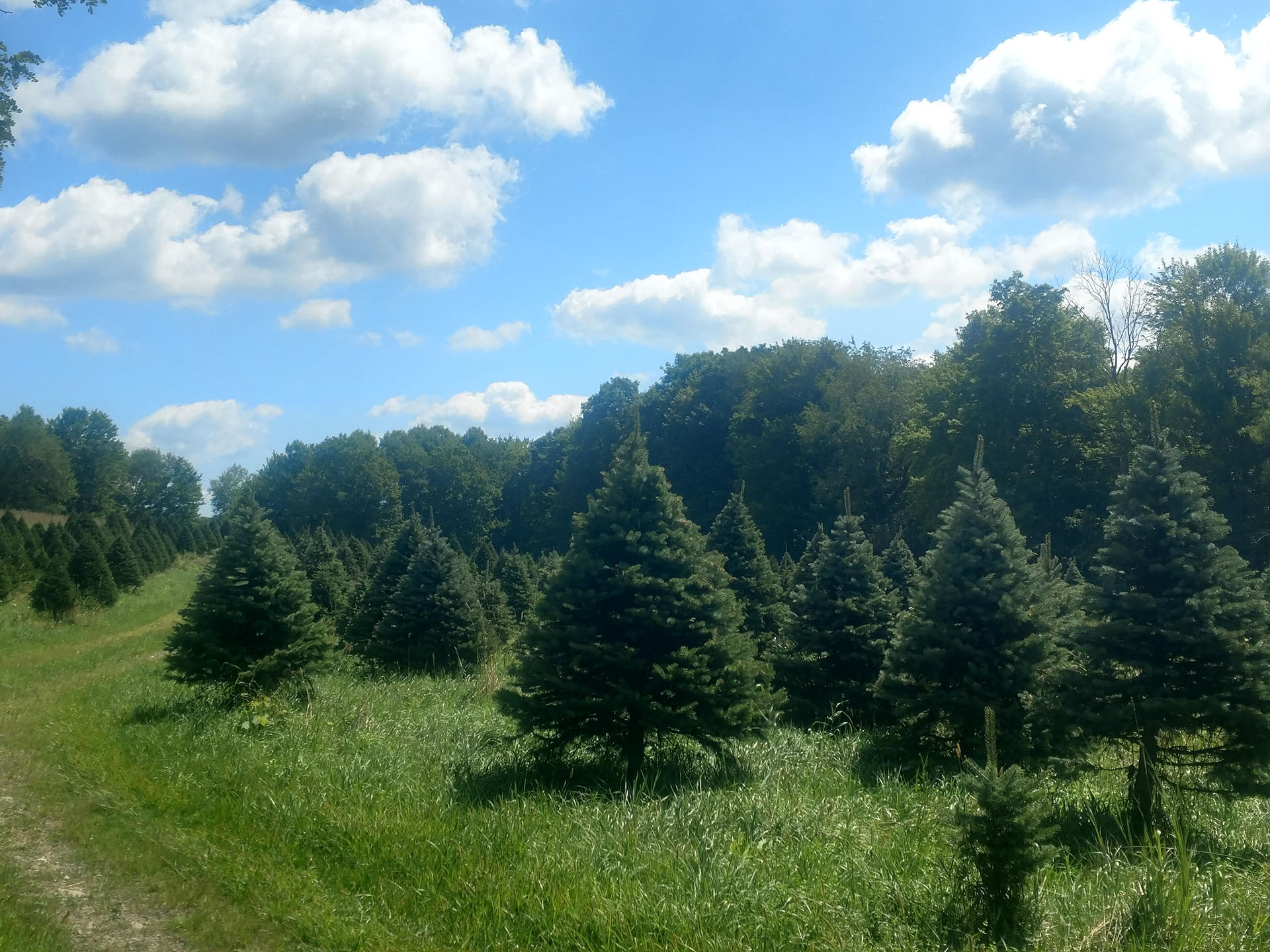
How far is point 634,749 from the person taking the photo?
913 centimetres

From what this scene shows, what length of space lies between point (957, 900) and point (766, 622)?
12719 mm

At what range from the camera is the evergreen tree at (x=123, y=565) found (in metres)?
38.8

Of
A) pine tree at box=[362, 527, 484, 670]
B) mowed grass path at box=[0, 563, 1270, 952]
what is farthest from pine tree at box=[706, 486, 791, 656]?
mowed grass path at box=[0, 563, 1270, 952]

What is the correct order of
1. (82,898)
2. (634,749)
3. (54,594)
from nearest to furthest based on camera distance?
(82,898) → (634,749) → (54,594)

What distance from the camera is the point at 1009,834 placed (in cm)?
477

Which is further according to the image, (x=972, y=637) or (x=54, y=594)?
(x=54, y=594)

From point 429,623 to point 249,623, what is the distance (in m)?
5.78

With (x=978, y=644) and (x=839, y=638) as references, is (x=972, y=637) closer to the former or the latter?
(x=978, y=644)

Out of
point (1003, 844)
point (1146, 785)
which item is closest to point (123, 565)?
point (1146, 785)

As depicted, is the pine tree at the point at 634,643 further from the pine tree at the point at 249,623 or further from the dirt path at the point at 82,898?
the pine tree at the point at 249,623

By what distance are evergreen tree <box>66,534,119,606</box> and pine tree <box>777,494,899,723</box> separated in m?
28.8

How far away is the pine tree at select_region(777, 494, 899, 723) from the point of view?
1355 centimetres

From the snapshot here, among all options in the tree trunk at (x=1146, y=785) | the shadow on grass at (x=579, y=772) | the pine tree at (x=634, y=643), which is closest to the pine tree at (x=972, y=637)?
the tree trunk at (x=1146, y=785)

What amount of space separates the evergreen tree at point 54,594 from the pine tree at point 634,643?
85.9ft
